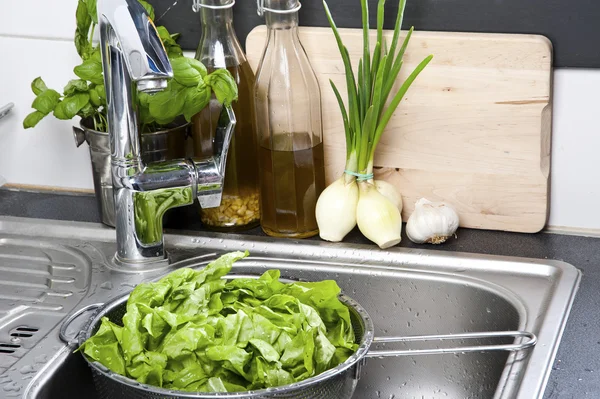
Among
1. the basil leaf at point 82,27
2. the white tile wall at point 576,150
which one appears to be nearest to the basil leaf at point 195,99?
the basil leaf at point 82,27

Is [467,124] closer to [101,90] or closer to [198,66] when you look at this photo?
[198,66]

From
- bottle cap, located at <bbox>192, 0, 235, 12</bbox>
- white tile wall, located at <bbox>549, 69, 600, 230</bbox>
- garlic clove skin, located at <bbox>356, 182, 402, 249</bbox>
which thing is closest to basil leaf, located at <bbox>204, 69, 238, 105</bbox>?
bottle cap, located at <bbox>192, 0, 235, 12</bbox>

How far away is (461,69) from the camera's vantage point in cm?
125

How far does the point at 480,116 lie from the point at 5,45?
80 centimetres

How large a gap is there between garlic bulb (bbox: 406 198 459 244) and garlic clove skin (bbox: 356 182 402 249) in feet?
0.10

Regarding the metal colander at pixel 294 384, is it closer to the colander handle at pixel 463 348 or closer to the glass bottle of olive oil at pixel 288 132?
the colander handle at pixel 463 348

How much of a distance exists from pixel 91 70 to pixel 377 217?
0.45m

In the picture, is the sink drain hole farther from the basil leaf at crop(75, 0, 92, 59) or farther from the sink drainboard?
the basil leaf at crop(75, 0, 92, 59)

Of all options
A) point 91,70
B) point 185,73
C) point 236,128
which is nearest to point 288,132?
point 236,128

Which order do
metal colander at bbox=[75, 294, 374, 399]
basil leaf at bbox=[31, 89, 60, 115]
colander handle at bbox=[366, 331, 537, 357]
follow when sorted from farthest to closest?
basil leaf at bbox=[31, 89, 60, 115] → colander handle at bbox=[366, 331, 537, 357] → metal colander at bbox=[75, 294, 374, 399]

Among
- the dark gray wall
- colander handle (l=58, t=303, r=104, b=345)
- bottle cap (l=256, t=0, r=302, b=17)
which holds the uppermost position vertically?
bottle cap (l=256, t=0, r=302, b=17)

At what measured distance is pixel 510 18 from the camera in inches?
48.6

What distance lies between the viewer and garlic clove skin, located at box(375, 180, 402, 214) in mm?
1300

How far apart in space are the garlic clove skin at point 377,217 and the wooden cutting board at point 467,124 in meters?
0.08
